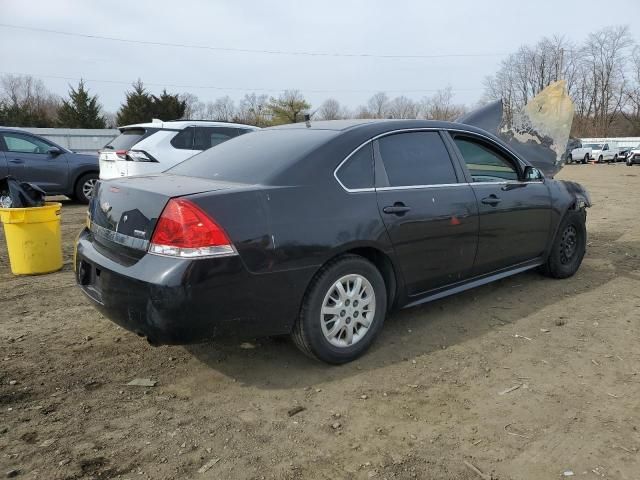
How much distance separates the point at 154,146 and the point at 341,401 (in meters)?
6.75

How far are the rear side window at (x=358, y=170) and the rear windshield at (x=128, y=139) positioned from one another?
632 centimetres

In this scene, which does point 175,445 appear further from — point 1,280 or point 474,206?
point 1,280

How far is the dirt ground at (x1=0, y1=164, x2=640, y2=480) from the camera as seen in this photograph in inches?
93.9

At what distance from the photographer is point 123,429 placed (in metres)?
2.65

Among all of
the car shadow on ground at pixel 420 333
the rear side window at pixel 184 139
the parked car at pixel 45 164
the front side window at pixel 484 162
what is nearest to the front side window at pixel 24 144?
the parked car at pixel 45 164

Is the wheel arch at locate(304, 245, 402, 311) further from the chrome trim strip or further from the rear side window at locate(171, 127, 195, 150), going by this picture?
the rear side window at locate(171, 127, 195, 150)

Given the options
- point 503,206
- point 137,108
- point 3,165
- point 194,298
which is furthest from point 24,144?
point 137,108

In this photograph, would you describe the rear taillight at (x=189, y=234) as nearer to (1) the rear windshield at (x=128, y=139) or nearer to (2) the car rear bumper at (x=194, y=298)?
(2) the car rear bumper at (x=194, y=298)

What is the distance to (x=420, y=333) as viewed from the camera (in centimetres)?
389

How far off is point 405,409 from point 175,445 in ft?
4.06

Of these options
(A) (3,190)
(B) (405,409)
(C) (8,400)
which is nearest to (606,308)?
(B) (405,409)

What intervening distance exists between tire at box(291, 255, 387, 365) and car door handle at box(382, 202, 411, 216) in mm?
380

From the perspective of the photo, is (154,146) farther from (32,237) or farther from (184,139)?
(32,237)

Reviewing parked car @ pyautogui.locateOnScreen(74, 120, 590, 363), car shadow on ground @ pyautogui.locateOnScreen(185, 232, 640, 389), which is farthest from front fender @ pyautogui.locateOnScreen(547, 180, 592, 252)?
parked car @ pyautogui.locateOnScreen(74, 120, 590, 363)
